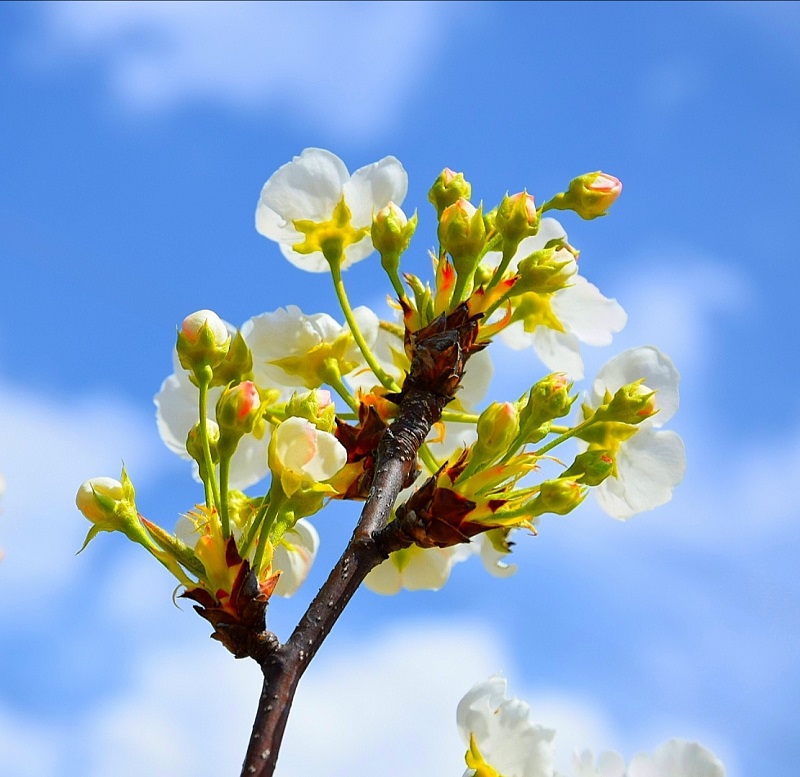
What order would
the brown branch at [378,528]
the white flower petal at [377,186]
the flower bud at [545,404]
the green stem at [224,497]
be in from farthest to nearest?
the white flower petal at [377,186], the flower bud at [545,404], the green stem at [224,497], the brown branch at [378,528]

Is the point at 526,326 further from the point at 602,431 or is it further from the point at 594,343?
the point at 602,431

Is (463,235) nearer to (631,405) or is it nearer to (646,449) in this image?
(631,405)

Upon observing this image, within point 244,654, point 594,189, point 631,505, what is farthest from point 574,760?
point 594,189

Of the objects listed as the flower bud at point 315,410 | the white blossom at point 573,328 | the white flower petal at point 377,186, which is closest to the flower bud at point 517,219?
the white flower petal at point 377,186

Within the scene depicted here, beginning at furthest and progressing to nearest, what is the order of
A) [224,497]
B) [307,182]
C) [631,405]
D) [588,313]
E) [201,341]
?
1. [588,313]
2. [307,182]
3. [631,405]
4. [201,341]
5. [224,497]

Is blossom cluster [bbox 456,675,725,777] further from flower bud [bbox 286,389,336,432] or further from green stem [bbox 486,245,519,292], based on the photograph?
green stem [bbox 486,245,519,292]

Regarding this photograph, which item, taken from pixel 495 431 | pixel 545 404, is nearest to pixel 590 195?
pixel 545 404

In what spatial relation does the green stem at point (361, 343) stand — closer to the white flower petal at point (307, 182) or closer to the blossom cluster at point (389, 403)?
the blossom cluster at point (389, 403)
